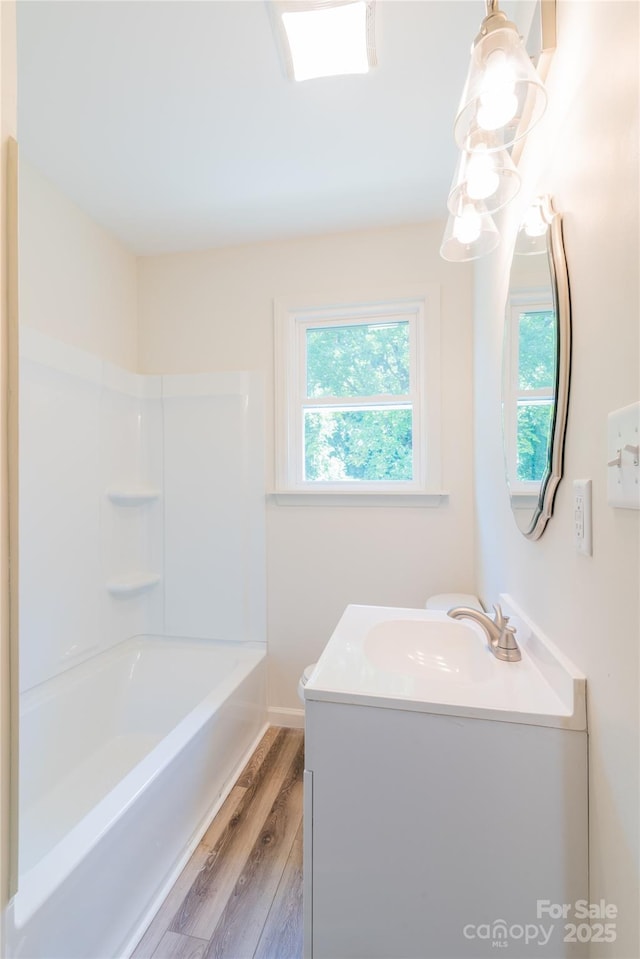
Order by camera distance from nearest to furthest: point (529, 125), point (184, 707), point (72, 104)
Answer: point (529, 125) < point (72, 104) < point (184, 707)

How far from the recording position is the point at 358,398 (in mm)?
2180

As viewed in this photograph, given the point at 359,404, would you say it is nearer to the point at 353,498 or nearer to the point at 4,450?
the point at 353,498

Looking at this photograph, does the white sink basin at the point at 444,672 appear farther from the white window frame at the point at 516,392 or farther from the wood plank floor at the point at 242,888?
the wood plank floor at the point at 242,888

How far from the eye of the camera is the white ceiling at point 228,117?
1.17 m

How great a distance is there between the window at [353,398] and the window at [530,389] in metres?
0.92

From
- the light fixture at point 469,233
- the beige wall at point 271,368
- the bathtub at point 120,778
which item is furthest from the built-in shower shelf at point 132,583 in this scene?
the light fixture at point 469,233

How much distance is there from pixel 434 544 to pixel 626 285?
158cm

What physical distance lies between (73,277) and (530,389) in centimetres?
207

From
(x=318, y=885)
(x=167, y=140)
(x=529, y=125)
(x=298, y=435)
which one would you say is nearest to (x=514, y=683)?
(x=318, y=885)

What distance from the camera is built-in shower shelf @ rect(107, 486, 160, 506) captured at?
212 centimetres

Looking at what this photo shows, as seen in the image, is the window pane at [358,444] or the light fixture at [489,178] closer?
the light fixture at [489,178]

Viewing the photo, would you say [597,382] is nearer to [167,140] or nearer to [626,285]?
[626,285]

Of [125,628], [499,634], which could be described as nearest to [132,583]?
[125,628]

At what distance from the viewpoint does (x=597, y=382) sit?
655 millimetres
